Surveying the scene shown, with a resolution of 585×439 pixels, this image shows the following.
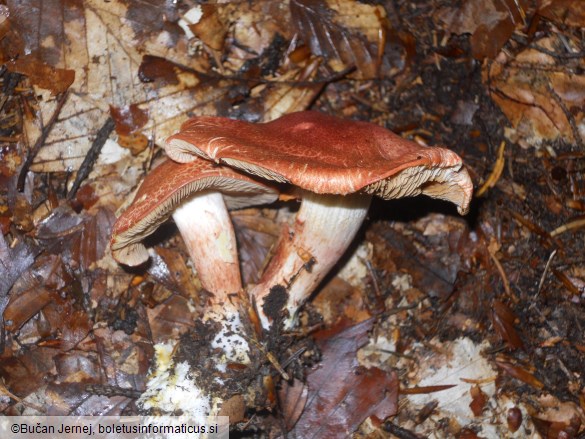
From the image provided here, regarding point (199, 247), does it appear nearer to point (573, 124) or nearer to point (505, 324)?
point (505, 324)

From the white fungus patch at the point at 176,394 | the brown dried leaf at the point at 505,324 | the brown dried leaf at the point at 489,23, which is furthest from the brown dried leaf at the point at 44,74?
the brown dried leaf at the point at 505,324

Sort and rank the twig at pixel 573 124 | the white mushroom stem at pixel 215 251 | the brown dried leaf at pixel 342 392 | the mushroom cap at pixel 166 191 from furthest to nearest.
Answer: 1. the twig at pixel 573 124
2. the brown dried leaf at pixel 342 392
3. the white mushroom stem at pixel 215 251
4. the mushroom cap at pixel 166 191

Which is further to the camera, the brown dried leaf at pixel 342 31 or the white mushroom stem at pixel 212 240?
the brown dried leaf at pixel 342 31

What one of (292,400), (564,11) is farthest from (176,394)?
(564,11)

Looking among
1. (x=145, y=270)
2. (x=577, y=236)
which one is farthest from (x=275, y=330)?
(x=577, y=236)

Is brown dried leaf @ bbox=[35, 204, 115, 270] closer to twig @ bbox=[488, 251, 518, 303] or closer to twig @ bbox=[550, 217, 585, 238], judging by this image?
twig @ bbox=[488, 251, 518, 303]

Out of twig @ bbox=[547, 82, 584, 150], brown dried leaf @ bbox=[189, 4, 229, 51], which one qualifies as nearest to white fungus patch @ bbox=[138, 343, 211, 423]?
brown dried leaf @ bbox=[189, 4, 229, 51]

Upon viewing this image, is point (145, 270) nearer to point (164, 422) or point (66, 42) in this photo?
point (164, 422)

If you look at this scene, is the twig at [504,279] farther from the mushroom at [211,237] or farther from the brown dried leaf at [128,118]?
the brown dried leaf at [128,118]
